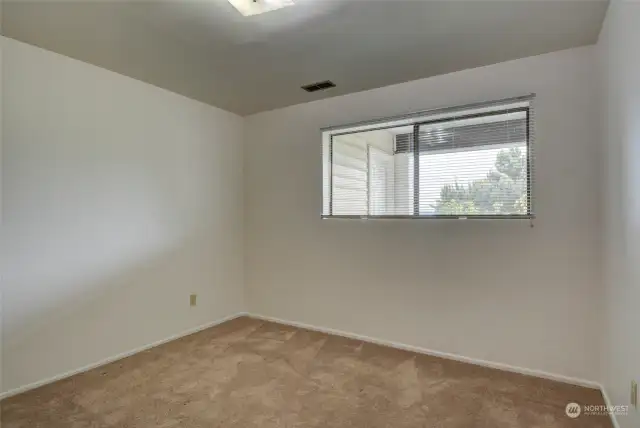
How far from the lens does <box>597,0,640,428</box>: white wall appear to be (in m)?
1.65

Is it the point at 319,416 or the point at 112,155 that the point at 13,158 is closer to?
the point at 112,155

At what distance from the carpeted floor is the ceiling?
2382 millimetres

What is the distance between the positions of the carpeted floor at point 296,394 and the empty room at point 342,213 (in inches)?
0.8

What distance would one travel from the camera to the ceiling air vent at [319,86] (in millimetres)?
3242

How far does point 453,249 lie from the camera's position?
2975 millimetres

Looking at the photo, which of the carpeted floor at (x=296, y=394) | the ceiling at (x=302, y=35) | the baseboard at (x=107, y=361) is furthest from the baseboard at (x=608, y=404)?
the baseboard at (x=107, y=361)

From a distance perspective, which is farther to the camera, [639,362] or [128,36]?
[128,36]

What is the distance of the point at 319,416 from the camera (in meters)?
2.16

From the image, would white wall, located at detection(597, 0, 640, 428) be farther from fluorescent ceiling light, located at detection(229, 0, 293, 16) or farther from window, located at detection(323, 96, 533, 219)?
fluorescent ceiling light, located at detection(229, 0, 293, 16)

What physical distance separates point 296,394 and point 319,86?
8.41 ft

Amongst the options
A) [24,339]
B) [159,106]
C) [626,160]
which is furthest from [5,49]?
[626,160]

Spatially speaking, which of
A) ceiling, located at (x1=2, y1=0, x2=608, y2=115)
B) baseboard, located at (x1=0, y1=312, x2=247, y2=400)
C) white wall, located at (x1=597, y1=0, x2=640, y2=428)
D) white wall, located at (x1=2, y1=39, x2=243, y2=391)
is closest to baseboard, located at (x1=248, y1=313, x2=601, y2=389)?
white wall, located at (x1=597, y1=0, x2=640, y2=428)

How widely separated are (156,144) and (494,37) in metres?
2.89

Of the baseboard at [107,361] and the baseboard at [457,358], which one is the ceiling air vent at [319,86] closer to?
the baseboard at [457,358]
